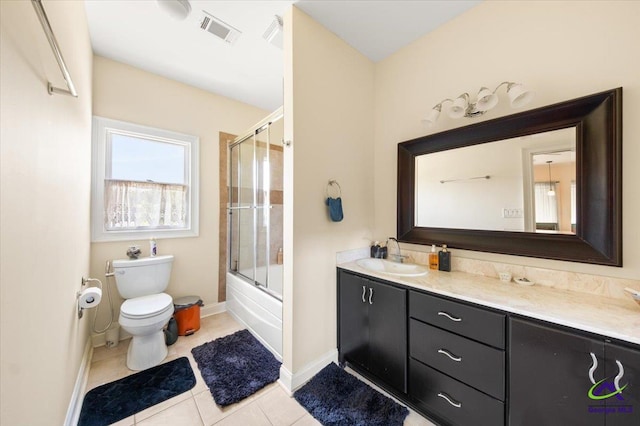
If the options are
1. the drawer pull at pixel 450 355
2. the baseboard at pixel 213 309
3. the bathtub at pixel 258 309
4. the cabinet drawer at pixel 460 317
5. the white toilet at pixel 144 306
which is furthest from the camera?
the baseboard at pixel 213 309

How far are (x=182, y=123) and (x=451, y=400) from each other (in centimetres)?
337

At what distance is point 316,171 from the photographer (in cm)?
179

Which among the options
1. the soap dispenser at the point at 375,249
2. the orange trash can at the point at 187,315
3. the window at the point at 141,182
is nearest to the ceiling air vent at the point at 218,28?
the window at the point at 141,182

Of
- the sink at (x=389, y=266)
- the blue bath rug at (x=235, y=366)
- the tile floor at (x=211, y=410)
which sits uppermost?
the sink at (x=389, y=266)

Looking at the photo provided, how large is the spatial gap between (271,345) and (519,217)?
215 cm

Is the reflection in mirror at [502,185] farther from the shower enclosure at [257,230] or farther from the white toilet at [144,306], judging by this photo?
the white toilet at [144,306]

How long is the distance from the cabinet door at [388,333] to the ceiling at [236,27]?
202 centimetres

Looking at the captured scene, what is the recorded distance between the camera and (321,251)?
72.7 inches

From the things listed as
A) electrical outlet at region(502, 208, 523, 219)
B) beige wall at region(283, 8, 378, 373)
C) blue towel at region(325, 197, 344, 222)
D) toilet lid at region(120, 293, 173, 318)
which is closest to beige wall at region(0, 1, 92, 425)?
toilet lid at region(120, 293, 173, 318)

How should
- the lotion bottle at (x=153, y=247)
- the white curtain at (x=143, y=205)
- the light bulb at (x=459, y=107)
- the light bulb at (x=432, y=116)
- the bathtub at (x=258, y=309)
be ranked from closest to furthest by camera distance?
the light bulb at (x=459, y=107) < the light bulb at (x=432, y=116) < the bathtub at (x=258, y=309) < the white curtain at (x=143, y=205) < the lotion bottle at (x=153, y=247)

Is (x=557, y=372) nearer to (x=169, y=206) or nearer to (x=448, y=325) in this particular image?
(x=448, y=325)

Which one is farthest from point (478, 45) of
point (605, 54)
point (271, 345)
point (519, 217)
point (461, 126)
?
point (271, 345)

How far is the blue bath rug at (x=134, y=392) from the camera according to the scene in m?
1.44

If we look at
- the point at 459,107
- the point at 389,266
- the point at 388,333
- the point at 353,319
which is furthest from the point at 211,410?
the point at 459,107
